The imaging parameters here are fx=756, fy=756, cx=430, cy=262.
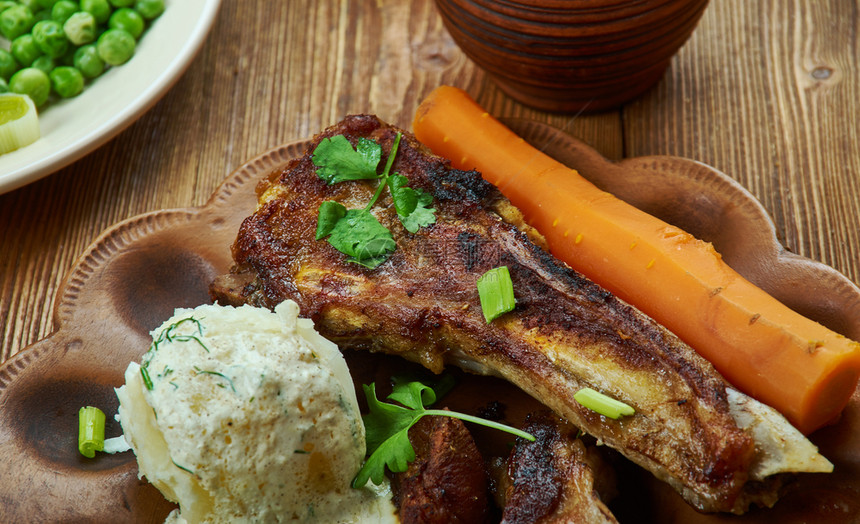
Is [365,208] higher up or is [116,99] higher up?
[365,208]

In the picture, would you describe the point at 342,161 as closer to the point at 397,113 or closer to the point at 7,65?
the point at 397,113

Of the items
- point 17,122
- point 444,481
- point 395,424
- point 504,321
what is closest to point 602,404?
point 504,321

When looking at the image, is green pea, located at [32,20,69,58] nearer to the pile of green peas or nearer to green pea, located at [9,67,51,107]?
the pile of green peas

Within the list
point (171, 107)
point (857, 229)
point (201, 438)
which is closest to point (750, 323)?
point (857, 229)

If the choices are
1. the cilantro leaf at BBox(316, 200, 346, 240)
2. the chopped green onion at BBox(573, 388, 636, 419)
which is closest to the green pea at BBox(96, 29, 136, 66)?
the cilantro leaf at BBox(316, 200, 346, 240)

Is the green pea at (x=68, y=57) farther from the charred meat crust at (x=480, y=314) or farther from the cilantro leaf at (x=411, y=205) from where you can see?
the cilantro leaf at (x=411, y=205)

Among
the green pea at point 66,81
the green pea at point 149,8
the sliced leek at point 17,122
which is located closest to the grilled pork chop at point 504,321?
the sliced leek at point 17,122

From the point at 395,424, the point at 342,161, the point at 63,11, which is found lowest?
the point at 395,424
